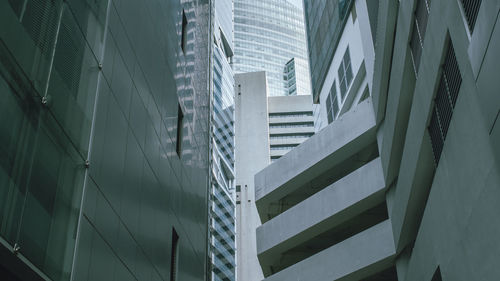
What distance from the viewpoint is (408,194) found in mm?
19234

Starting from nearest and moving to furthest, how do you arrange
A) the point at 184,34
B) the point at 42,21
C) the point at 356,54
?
the point at 42,21 → the point at 184,34 → the point at 356,54

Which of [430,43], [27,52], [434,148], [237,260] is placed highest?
[237,260]

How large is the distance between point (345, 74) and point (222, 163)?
6938 cm

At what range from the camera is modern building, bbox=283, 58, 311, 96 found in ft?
616

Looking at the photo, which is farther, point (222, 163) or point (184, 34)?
point (222, 163)

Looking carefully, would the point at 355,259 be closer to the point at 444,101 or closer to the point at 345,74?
the point at 345,74

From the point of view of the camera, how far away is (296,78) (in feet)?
623

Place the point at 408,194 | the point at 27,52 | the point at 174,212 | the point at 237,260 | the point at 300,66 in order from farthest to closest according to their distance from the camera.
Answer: the point at 300,66, the point at 237,260, the point at 408,194, the point at 174,212, the point at 27,52

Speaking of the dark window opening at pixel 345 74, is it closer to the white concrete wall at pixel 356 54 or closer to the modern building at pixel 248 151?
the white concrete wall at pixel 356 54

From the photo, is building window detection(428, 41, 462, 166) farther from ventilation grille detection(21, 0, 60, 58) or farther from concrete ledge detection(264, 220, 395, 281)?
concrete ledge detection(264, 220, 395, 281)

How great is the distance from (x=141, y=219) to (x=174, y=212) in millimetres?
3789

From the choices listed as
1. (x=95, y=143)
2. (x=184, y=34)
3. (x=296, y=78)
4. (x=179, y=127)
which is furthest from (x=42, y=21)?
(x=296, y=78)

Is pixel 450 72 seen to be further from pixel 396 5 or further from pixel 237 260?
pixel 237 260

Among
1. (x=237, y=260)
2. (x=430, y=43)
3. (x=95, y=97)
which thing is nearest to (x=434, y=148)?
(x=430, y=43)
